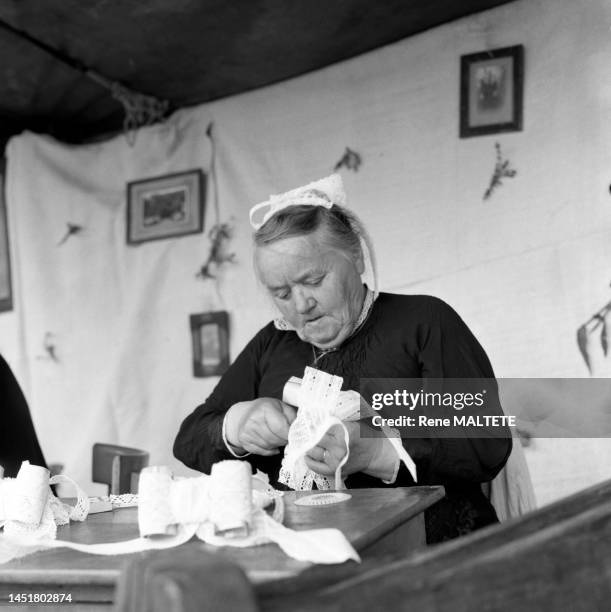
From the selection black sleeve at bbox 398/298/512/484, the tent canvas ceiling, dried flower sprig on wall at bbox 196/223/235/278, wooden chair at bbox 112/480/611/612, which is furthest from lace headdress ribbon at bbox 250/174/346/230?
dried flower sprig on wall at bbox 196/223/235/278

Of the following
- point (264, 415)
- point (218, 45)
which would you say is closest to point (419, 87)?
point (218, 45)

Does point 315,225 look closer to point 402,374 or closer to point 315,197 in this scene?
point 315,197

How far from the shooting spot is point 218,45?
13.0 ft

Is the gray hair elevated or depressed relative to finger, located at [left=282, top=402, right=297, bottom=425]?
elevated

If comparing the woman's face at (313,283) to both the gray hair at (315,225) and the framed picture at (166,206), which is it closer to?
the gray hair at (315,225)

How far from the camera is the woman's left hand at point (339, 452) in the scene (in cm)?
174

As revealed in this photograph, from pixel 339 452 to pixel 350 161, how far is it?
7.91ft

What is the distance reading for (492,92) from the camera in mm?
3482

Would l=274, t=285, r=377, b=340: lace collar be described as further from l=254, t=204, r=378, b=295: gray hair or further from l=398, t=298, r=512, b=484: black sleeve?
l=398, t=298, r=512, b=484: black sleeve

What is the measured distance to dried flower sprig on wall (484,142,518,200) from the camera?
3451mm

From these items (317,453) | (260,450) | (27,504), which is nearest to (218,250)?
(260,450)

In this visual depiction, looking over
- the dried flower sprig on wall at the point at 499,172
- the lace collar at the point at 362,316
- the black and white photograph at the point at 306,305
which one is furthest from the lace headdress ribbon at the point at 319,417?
the dried flower sprig on wall at the point at 499,172

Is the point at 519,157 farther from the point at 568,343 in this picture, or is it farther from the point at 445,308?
the point at 445,308

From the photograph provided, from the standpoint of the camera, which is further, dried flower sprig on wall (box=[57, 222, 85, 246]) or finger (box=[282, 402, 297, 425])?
dried flower sprig on wall (box=[57, 222, 85, 246])
